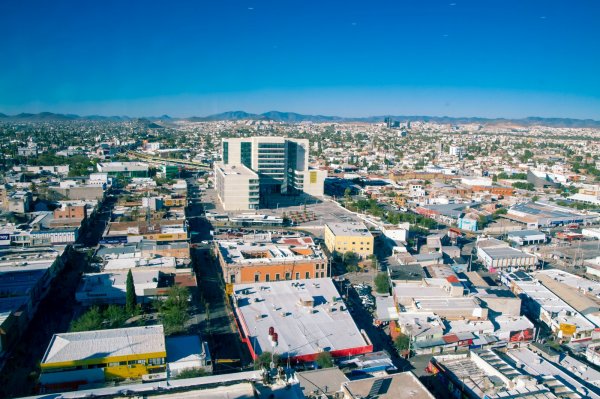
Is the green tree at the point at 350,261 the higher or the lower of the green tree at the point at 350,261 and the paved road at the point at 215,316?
the higher

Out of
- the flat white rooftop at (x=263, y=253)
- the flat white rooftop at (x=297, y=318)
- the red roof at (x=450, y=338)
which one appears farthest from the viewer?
the flat white rooftop at (x=263, y=253)

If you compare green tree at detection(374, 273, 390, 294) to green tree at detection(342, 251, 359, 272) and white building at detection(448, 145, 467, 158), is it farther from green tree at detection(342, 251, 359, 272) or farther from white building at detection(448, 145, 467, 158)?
white building at detection(448, 145, 467, 158)

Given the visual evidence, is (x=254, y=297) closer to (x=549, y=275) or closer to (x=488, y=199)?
(x=549, y=275)

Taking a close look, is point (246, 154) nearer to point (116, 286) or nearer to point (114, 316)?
point (116, 286)

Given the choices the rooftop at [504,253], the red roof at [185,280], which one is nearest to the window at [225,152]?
the red roof at [185,280]

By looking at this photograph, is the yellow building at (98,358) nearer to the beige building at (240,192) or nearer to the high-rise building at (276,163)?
the beige building at (240,192)

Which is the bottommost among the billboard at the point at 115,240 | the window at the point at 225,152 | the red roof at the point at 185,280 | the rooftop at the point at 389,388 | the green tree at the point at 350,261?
the green tree at the point at 350,261

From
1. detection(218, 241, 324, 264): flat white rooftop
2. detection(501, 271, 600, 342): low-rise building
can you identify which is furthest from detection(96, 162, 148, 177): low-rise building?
detection(501, 271, 600, 342): low-rise building

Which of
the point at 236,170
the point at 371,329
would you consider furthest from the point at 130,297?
the point at 236,170
